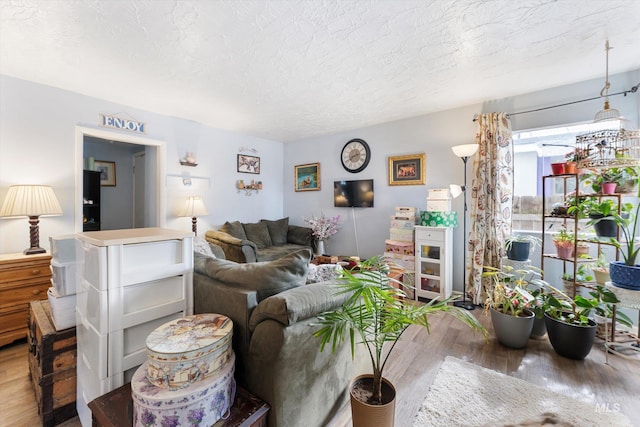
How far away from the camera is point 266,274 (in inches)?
53.6

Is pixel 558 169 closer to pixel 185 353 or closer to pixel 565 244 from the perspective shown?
pixel 565 244

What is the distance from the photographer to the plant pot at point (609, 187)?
6.73 ft

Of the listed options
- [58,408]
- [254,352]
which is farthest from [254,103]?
[58,408]

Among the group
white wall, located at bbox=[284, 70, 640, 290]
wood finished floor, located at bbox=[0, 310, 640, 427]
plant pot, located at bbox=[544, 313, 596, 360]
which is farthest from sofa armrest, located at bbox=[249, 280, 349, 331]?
white wall, located at bbox=[284, 70, 640, 290]

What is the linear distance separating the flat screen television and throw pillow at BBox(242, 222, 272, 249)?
130 cm

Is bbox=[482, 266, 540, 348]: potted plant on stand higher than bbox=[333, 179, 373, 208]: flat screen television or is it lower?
lower

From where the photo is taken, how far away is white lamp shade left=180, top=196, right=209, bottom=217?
144 inches

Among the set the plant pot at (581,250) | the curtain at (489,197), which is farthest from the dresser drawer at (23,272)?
the plant pot at (581,250)

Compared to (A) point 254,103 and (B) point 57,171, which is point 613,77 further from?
(B) point 57,171

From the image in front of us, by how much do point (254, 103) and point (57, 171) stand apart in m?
2.24

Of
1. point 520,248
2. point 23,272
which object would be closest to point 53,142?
point 23,272

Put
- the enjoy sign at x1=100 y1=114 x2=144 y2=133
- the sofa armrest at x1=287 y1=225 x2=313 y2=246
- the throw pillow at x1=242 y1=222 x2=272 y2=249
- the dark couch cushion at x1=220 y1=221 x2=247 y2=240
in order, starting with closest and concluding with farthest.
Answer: the enjoy sign at x1=100 y1=114 x2=144 y2=133
the dark couch cushion at x1=220 y1=221 x2=247 y2=240
the throw pillow at x1=242 y1=222 x2=272 y2=249
the sofa armrest at x1=287 y1=225 x2=313 y2=246

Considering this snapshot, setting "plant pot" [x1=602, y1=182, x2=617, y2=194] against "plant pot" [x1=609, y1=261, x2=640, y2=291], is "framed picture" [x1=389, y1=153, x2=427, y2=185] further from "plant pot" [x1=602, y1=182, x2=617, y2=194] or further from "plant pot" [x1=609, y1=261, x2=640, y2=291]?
"plant pot" [x1=609, y1=261, x2=640, y2=291]

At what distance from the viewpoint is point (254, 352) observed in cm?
121
